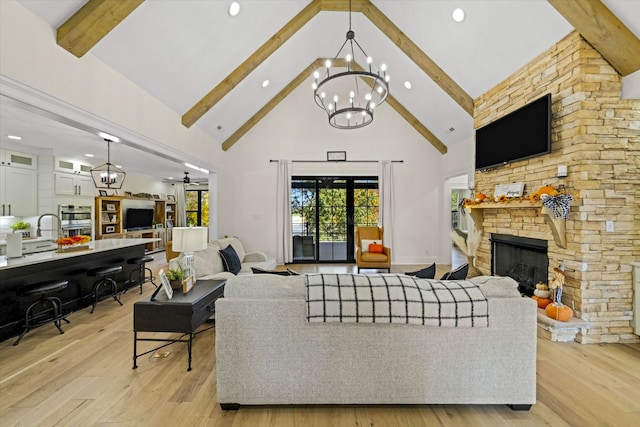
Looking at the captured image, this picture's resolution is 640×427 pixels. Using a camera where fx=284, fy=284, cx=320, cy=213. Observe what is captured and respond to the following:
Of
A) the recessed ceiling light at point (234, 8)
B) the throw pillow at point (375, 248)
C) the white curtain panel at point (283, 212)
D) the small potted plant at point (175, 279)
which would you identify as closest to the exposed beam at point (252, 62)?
the recessed ceiling light at point (234, 8)

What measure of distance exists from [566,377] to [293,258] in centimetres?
559

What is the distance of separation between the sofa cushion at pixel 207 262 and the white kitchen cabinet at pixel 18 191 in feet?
13.9

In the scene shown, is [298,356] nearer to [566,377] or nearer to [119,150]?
[566,377]

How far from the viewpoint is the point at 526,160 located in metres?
3.74

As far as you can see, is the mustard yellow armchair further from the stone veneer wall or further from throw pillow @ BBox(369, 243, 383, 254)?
the stone veneer wall

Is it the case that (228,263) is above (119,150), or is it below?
below

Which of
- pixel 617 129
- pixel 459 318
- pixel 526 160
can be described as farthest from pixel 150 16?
pixel 617 129

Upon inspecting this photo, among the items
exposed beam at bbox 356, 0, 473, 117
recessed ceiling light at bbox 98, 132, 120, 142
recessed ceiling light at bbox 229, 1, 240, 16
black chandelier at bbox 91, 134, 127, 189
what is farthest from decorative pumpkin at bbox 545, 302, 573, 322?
black chandelier at bbox 91, 134, 127, 189

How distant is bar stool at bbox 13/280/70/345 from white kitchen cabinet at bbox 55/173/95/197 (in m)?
3.71

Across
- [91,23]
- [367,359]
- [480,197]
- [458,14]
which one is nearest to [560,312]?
[480,197]

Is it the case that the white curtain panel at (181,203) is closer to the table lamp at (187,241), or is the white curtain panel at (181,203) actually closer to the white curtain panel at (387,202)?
the white curtain panel at (387,202)

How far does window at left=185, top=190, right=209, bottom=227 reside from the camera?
10.5 meters

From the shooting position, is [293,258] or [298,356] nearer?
[298,356]

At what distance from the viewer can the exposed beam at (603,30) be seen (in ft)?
8.77
